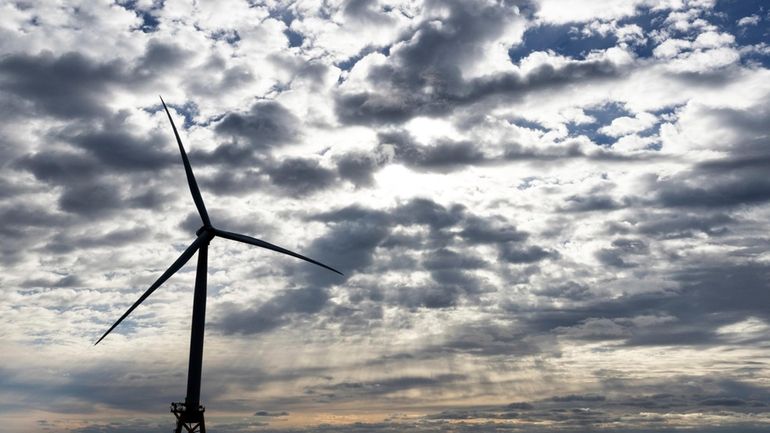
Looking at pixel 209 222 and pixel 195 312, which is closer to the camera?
pixel 195 312

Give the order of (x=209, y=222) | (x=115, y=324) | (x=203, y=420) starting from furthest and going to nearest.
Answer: (x=209, y=222) → (x=203, y=420) → (x=115, y=324)

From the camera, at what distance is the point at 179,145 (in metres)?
130

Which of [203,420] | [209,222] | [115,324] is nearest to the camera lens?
[115,324]

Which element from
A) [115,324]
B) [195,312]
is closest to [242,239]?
[195,312]

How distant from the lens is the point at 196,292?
379 feet

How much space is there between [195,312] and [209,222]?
19603mm

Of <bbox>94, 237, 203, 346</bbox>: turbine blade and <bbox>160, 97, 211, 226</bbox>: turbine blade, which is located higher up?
<bbox>160, 97, 211, 226</bbox>: turbine blade

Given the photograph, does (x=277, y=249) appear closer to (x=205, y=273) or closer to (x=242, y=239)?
(x=242, y=239)

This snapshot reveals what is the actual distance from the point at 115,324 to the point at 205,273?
662 inches

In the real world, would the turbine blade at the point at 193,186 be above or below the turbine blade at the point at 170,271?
above

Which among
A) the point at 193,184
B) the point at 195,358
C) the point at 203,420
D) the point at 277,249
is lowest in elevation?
the point at 203,420

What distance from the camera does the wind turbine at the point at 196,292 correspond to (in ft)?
363

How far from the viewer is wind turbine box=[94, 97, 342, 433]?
111 m

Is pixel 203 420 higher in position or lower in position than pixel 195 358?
lower
